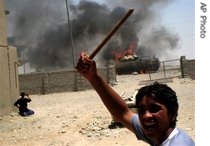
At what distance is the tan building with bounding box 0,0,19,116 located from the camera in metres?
12.2

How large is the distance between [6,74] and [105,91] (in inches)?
456

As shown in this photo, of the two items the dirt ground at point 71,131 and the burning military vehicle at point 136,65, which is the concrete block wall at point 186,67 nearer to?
the burning military vehicle at point 136,65

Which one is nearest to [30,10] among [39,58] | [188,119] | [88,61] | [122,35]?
[39,58]

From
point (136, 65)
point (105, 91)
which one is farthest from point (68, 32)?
point (105, 91)

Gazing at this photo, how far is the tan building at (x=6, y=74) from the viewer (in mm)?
12195

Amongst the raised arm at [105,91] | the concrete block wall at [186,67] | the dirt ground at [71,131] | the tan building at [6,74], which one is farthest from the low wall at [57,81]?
the raised arm at [105,91]

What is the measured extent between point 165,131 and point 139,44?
2147 inches

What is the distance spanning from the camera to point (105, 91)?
1604 mm

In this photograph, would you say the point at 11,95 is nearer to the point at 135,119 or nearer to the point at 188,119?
the point at 188,119

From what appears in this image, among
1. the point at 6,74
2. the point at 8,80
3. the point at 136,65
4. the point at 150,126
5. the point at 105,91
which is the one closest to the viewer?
the point at 150,126

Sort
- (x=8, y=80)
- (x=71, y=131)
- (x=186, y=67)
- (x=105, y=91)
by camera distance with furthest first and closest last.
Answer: (x=186, y=67) → (x=8, y=80) → (x=71, y=131) → (x=105, y=91)

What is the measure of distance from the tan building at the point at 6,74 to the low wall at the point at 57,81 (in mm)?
9015

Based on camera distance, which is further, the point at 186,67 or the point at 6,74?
the point at 186,67

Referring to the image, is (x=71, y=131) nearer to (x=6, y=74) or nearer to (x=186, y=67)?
(x=6, y=74)
